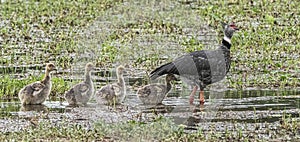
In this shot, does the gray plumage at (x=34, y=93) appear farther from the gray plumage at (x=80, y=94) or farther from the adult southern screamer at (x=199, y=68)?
the adult southern screamer at (x=199, y=68)

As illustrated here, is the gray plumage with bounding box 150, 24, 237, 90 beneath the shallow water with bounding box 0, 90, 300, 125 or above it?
above

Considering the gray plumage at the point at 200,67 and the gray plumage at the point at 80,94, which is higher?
the gray plumage at the point at 200,67

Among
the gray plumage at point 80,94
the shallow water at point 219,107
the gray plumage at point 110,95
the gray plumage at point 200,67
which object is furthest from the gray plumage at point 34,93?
the gray plumage at point 200,67

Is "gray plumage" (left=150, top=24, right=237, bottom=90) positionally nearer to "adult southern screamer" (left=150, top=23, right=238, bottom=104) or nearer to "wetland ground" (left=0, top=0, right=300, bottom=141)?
"adult southern screamer" (left=150, top=23, right=238, bottom=104)

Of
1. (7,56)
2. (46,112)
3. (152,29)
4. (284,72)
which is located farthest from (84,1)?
(46,112)

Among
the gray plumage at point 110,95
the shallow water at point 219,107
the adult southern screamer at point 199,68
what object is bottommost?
the shallow water at point 219,107

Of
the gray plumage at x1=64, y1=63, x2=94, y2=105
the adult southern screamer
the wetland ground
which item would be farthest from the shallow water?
the adult southern screamer

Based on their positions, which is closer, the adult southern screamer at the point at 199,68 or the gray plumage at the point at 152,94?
the gray plumage at the point at 152,94

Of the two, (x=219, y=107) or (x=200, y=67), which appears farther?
(x=200, y=67)

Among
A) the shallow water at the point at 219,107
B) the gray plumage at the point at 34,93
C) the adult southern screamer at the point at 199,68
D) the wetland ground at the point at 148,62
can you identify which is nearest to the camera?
the wetland ground at the point at 148,62

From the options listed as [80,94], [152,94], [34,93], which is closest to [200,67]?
[152,94]

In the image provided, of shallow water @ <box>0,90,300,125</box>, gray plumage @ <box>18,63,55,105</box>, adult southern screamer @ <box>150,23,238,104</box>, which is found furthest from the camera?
adult southern screamer @ <box>150,23,238,104</box>

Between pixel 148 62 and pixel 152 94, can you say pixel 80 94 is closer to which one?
pixel 152 94

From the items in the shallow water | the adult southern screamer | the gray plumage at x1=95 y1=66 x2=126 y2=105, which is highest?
the adult southern screamer
